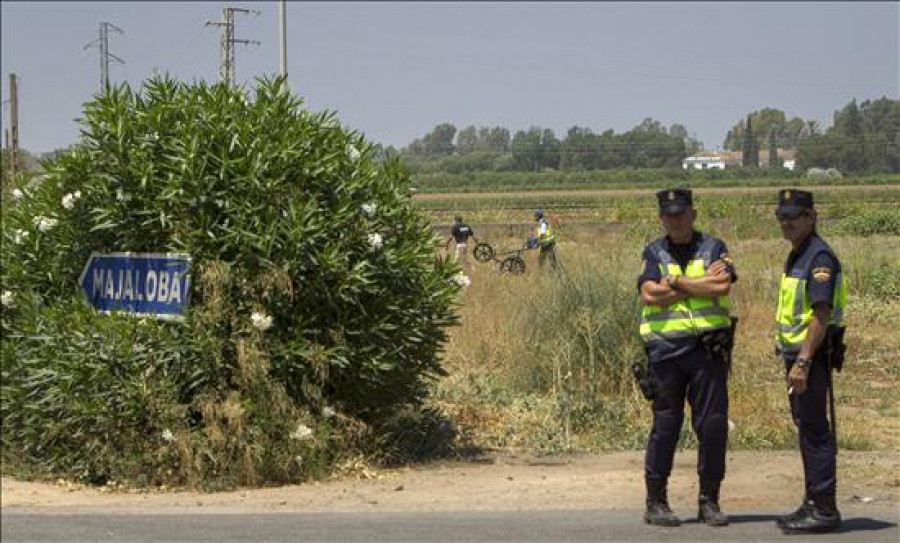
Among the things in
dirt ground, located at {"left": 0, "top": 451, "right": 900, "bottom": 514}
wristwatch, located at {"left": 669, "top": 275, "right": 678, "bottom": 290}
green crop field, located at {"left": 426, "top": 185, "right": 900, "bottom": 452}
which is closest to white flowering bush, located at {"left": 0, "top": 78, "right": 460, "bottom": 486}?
dirt ground, located at {"left": 0, "top": 451, "right": 900, "bottom": 514}

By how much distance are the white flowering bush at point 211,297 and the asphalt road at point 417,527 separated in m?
1.03

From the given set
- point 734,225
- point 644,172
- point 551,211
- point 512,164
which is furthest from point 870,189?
point 512,164

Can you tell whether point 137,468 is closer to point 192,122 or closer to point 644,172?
point 192,122

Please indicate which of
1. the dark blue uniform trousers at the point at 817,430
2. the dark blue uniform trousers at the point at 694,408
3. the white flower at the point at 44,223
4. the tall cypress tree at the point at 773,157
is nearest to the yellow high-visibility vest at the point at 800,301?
the dark blue uniform trousers at the point at 817,430

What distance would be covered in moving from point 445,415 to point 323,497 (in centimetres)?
284

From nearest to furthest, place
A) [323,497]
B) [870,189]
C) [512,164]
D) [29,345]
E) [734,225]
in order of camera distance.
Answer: [323,497]
[29,345]
[734,225]
[870,189]
[512,164]

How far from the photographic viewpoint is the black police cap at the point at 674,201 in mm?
6938

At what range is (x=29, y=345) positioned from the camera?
28.1ft

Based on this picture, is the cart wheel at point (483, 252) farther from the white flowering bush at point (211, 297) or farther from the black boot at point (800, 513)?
the black boot at point (800, 513)

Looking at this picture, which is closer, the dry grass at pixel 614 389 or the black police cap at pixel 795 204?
the black police cap at pixel 795 204

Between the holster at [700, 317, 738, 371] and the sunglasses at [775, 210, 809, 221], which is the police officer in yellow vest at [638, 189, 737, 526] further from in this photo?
the sunglasses at [775, 210, 809, 221]

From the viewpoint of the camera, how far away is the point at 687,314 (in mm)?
6902

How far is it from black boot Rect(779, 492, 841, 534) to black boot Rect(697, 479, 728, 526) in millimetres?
378

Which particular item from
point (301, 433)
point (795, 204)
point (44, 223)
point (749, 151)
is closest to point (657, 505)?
Result: point (795, 204)
